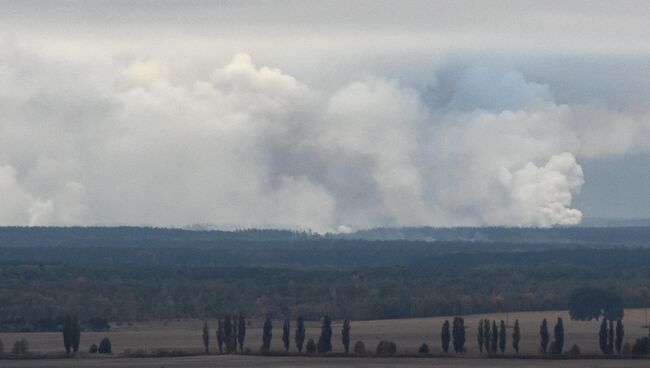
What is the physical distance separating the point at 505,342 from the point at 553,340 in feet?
15.6

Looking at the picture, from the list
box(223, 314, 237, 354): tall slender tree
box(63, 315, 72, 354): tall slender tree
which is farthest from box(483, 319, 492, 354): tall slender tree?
box(63, 315, 72, 354): tall slender tree

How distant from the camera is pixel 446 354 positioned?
18050 cm

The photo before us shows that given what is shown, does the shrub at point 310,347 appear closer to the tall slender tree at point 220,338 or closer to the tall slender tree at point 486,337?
the tall slender tree at point 220,338

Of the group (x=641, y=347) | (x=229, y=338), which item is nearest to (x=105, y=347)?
(x=229, y=338)

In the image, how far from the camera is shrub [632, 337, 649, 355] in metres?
174

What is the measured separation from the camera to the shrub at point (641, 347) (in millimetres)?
174375

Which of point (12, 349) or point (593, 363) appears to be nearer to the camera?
point (593, 363)

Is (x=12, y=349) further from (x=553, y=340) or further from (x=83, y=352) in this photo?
(x=553, y=340)

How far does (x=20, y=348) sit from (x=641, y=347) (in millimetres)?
52044

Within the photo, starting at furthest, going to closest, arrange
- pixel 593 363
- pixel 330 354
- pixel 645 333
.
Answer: pixel 645 333
pixel 330 354
pixel 593 363

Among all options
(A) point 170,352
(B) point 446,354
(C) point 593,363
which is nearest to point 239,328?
(A) point 170,352

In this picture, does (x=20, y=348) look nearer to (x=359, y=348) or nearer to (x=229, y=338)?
(x=229, y=338)

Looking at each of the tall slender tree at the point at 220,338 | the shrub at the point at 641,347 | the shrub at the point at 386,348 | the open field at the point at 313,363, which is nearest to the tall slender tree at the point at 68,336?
the open field at the point at 313,363

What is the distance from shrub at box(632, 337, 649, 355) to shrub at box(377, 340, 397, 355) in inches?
806
